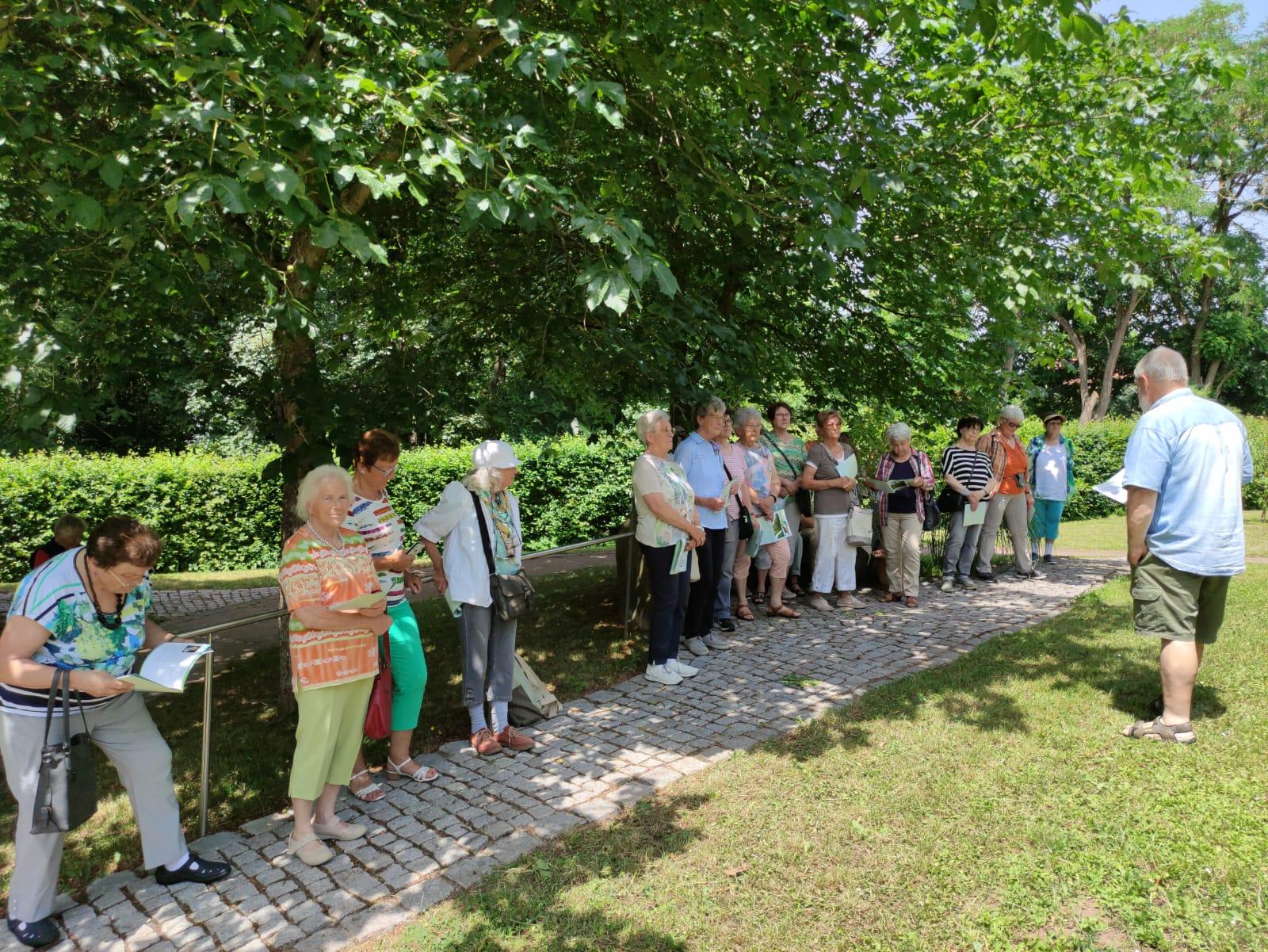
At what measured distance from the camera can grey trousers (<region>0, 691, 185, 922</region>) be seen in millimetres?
3307

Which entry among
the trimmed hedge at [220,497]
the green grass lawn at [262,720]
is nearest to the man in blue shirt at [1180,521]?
the green grass lawn at [262,720]

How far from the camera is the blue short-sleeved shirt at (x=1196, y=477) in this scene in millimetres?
4543

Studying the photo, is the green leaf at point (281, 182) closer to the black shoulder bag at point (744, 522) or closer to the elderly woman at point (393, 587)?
the elderly woman at point (393, 587)

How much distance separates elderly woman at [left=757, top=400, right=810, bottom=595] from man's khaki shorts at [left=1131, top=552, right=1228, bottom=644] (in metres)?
3.63

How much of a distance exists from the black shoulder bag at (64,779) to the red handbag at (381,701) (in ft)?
4.46

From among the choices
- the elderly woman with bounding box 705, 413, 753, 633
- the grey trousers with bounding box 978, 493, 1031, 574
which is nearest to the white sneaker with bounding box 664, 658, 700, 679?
the elderly woman with bounding box 705, 413, 753, 633

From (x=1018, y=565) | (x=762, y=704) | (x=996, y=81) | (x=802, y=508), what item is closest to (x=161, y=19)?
(x=762, y=704)

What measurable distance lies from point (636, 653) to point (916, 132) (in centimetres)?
492

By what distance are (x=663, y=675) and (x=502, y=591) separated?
1798 millimetres

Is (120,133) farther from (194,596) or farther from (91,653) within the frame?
(194,596)

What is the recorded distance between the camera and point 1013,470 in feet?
31.6

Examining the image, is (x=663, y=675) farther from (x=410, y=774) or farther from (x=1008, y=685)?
(x=1008, y=685)

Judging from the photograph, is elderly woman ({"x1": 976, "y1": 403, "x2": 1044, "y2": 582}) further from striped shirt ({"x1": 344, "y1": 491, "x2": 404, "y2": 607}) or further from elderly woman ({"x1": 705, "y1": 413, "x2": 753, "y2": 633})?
striped shirt ({"x1": 344, "y1": 491, "x2": 404, "y2": 607})

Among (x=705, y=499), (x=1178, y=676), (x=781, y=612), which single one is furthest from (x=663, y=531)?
(x=1178, y=676)
